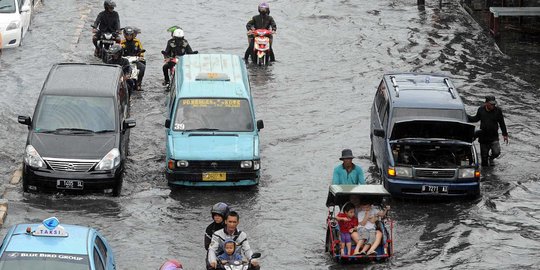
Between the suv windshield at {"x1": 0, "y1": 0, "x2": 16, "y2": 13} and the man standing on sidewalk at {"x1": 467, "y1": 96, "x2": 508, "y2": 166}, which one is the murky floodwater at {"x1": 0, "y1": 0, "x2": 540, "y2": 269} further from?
the suv windshield at {"x1": 0, "y1": 0, "x2": 16, "y2": 13}

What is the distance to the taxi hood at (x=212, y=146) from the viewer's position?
23.7 meters

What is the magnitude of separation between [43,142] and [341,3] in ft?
77.4

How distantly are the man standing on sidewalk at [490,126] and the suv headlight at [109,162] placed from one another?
22.8 feet

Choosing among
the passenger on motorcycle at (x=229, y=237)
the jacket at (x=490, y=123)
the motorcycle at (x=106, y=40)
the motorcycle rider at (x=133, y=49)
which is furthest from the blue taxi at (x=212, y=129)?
the motorcycle at (x=106, y=40)

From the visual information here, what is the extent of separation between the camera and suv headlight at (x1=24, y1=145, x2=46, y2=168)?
74.7 feet

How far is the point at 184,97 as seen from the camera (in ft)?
82.6

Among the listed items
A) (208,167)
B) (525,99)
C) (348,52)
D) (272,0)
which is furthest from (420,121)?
(272,0)

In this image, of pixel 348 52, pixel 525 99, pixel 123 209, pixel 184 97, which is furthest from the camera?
pixel 348 52

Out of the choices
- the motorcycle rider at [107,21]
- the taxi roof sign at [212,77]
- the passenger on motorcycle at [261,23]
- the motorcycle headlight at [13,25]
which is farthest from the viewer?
the passenger on motorcycle at [261,23]

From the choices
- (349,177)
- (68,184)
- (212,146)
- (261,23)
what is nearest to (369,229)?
(349,177)

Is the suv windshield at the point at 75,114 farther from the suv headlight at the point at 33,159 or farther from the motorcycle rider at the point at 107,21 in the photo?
the motorcycle rider at the point at 107,21

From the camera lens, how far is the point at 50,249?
50.5 feet

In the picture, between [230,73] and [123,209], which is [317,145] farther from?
[123,209]

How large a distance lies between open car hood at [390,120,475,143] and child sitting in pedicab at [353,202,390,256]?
13.2 ft
